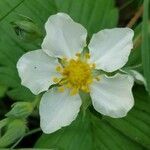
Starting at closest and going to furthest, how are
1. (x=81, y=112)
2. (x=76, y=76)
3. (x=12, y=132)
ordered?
(x=12, y=132), (x=76, y=76), (x=81, y=112)

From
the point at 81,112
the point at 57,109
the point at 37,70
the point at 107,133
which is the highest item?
the point at 37,70

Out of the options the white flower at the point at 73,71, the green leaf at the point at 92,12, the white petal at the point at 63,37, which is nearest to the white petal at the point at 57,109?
the white flower at the point at 73,71

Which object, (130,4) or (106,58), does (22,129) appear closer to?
(106,58)

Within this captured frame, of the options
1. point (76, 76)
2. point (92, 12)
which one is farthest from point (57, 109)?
point (92, 12)

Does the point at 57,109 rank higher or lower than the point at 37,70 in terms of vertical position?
lower

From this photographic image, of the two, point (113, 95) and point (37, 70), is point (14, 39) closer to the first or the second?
point (37, 70)

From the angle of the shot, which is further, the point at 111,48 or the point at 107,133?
the point at 107,133
